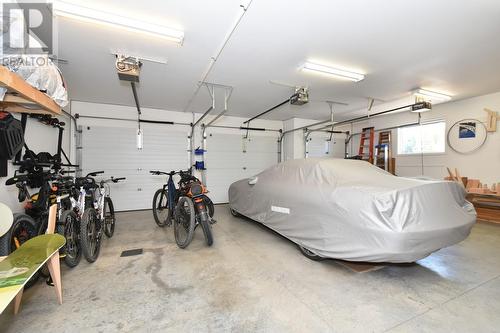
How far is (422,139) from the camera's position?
230 inches

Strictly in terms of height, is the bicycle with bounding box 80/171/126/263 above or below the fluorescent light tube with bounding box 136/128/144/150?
below

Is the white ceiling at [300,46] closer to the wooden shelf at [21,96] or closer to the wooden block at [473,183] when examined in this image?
the wooden shelf at [21,96]

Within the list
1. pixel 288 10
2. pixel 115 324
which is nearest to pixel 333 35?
pixel 288 10

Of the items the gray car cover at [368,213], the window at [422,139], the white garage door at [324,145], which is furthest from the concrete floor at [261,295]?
the white garage door at [324,145]

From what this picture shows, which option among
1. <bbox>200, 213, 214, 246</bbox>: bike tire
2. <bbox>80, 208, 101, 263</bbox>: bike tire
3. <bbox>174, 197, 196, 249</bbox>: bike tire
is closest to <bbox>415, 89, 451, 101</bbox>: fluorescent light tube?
<bbox>200, 213, 214, 246</bbox>: bike tire

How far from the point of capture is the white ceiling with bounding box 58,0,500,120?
2.06 metres

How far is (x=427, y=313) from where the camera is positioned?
166 centimetres

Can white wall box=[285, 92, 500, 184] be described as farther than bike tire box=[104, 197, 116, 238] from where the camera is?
Yes

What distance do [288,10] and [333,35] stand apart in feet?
2.30

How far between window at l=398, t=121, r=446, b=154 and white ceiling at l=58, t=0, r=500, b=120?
127 centimetres

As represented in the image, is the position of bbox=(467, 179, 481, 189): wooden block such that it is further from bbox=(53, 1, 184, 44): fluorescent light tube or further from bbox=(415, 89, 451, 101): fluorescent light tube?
bbox=(53, 1, 184, 44): fluorescent light tube

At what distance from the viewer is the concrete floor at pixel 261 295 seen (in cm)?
157

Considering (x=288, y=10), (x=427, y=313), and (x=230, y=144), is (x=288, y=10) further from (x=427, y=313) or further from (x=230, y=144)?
(x=230, y=144)

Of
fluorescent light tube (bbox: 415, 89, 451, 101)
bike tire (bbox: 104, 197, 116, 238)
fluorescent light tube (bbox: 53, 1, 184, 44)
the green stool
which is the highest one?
fluorescent light tube (bbox: 415, 89, 451, 101)
